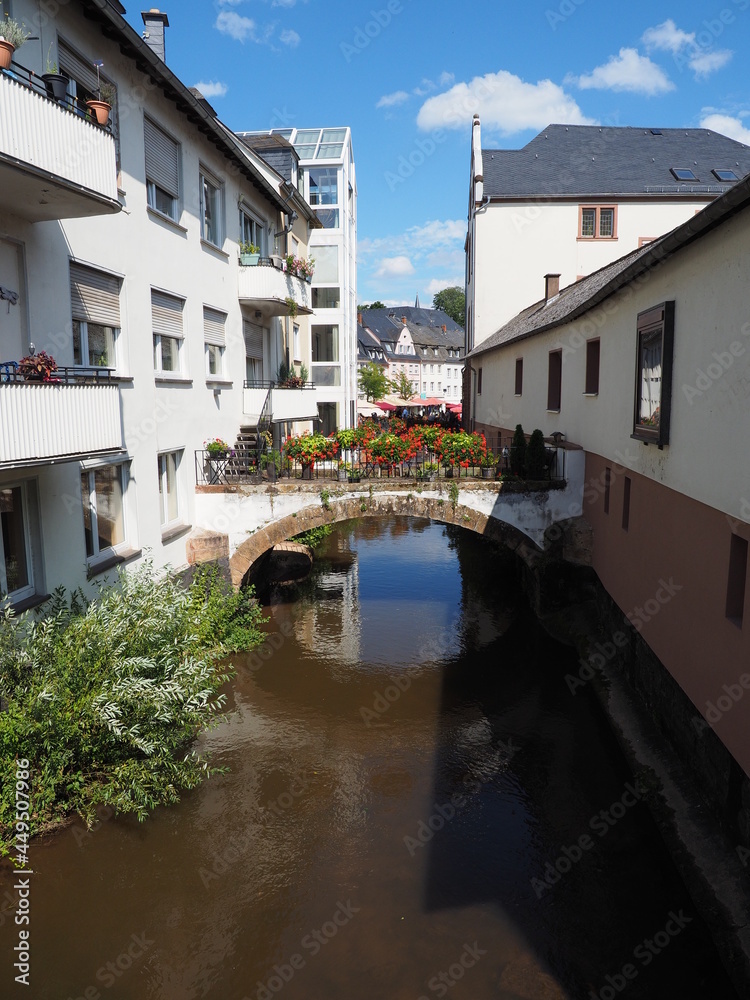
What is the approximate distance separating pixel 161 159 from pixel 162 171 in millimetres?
194

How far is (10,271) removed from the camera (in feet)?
27.6

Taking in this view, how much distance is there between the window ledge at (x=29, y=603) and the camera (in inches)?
338

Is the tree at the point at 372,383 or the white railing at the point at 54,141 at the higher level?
the white railing at the point at 54,141

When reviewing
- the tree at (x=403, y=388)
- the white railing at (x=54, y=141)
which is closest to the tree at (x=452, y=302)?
the tree at (x=403, y=388)

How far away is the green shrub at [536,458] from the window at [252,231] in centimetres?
836

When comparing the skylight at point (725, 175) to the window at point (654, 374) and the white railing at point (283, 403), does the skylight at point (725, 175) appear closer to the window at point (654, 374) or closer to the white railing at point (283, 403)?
the white railing at point (283, 403)

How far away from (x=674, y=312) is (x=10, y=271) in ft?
26.0

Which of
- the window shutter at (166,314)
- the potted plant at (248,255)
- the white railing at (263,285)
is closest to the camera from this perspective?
the window shutter at (166,314)

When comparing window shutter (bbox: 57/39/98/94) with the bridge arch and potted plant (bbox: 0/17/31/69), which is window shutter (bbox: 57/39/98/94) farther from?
the bridge arch

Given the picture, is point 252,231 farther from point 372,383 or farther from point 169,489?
point 372,383

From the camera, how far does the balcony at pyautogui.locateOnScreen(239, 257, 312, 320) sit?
1655cm

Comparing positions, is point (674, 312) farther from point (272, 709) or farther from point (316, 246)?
point (316, 246)

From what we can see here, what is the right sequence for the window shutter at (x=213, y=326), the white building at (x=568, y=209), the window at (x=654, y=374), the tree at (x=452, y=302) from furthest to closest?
the tree at (x=452, y=302)
the white building at (x=568, y=209)
the window shutter at (x=213, y=326)
the window at (x=654, y=374)

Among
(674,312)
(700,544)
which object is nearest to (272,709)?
(700,544)
